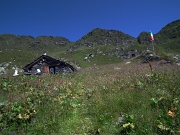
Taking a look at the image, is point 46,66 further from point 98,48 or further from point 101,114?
point 98,48

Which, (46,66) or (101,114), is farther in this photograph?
(46,66)

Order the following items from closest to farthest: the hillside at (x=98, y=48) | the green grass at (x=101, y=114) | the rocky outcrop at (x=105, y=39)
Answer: the green grass at (x=101, y=114)
the hillside at (x=98, y=48)
the rocky outcrop at (x=105, y=39)

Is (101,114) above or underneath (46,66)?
underneath

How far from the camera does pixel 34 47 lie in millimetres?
165375

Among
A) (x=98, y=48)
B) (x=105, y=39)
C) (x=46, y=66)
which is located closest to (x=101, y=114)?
(x=46, y=66)

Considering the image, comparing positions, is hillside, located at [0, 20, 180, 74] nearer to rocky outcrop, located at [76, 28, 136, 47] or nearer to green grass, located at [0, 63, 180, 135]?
rocky outcrop, located at [76, 28, 136, 47]

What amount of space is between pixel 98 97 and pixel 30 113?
2404 mm

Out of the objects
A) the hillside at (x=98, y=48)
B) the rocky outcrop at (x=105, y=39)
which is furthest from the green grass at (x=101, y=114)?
the rocky outcrop at (x=105, y=39)

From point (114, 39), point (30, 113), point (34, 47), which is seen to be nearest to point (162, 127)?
point (30, 113)

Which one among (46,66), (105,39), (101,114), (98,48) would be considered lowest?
(101,114)

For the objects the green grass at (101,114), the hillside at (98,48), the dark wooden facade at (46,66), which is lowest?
the green grass at (101,114)

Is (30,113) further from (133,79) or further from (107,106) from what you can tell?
(133,79)

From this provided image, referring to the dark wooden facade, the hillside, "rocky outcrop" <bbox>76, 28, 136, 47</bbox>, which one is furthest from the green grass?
"rocky outcrop" <bbox>76, 28, 136, 47</bbox>

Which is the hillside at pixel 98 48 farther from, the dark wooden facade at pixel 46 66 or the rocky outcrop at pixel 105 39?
the dark wooden facade at pixel 46 66
